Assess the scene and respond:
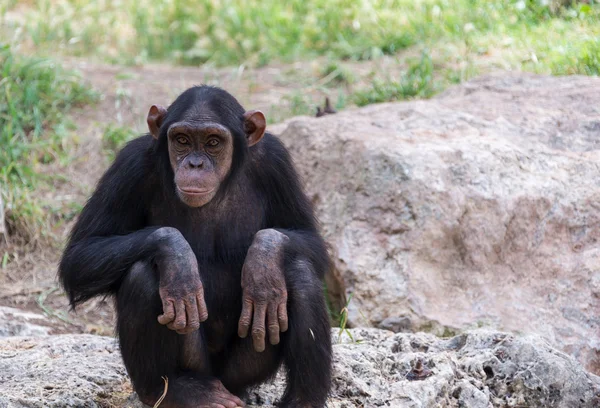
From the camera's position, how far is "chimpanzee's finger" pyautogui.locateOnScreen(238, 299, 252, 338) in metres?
4.43

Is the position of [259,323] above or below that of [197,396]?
above

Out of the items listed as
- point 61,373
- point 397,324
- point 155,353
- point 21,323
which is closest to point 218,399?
point 155,353

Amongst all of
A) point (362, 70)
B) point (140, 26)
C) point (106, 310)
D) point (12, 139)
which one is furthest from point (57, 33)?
point (106, 310)

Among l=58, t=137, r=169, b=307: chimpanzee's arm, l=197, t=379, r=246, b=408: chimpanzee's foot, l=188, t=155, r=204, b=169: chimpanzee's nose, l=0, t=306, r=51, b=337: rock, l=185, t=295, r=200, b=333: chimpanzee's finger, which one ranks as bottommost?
l=0, t=306, r=51, b=337: rock

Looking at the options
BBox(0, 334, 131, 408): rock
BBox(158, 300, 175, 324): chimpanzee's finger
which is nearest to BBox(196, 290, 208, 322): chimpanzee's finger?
BBox(158, 300, 175, 324): chimpanzee's finger

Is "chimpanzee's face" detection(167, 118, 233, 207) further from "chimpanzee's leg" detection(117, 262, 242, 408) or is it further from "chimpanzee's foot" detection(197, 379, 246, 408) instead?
"chimpanzee's foot" detection(197, 379, 246, 408)

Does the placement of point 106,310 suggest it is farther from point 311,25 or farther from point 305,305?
point 311,25

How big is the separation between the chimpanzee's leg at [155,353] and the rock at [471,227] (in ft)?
8.53

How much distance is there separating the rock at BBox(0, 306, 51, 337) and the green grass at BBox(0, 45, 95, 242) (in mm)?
1549

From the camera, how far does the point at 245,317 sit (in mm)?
4438

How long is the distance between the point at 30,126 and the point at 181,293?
6603 millimetres

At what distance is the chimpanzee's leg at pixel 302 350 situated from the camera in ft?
14.7

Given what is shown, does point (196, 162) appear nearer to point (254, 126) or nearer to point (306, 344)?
point (254, 126)

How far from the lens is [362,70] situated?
11078 mm
